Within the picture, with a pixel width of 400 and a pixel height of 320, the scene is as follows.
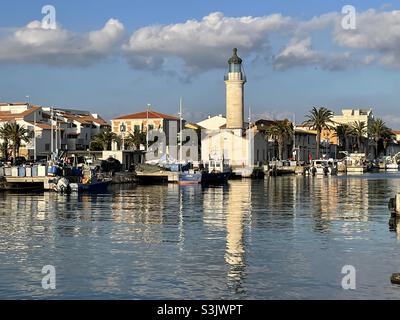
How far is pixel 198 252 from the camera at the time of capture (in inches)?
1147

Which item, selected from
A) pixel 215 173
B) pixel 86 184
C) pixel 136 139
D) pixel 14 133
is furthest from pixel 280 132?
pixel 86 184

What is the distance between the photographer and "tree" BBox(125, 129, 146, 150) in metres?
140

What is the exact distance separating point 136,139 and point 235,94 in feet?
73.8

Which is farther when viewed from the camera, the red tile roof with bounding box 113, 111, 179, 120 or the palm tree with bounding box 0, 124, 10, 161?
the red tile roof with bounding box 113, 111, 179, 120

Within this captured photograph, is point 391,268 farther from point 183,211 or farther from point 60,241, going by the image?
point 183,211

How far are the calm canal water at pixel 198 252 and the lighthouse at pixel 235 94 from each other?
94002mm

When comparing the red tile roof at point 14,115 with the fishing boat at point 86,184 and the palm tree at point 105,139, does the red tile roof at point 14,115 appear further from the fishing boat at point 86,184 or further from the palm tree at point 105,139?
the fishing boat at point 86,184

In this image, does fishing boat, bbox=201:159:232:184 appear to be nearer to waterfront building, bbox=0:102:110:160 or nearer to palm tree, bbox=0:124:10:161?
waterfront building, bbox=0:102:110:160

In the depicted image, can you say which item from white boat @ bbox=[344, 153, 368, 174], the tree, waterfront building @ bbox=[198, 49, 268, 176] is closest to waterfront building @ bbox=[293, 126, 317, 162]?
white boat @ bbox=[344, 153, 368, 174]

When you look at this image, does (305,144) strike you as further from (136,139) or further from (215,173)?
(215,173)

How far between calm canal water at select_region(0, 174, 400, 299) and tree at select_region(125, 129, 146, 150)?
89.6m

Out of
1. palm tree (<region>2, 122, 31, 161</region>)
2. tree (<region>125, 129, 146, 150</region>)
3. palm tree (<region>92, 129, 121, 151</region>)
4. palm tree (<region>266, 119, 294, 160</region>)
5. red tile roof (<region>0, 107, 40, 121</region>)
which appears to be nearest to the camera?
palm tree (<region>2, 122, 31, 161</region>)
